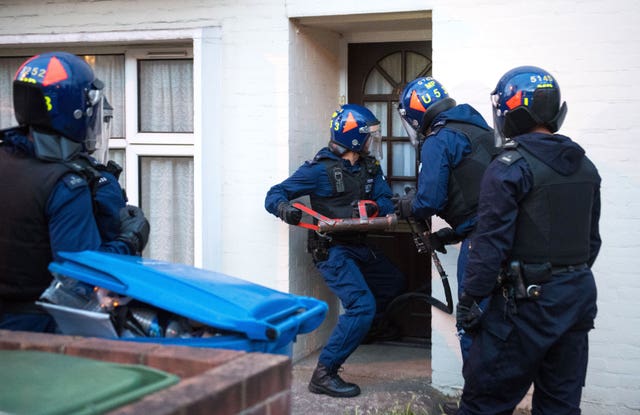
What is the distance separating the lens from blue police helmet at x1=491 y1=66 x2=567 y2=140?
4242mm

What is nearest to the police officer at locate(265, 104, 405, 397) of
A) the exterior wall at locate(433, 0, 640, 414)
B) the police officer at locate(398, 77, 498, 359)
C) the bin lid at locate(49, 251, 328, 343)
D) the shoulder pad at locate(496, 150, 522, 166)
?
the police officer at locate(398, 77, 498, 359)

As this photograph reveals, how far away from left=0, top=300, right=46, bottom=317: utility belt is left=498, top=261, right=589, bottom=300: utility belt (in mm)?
2132

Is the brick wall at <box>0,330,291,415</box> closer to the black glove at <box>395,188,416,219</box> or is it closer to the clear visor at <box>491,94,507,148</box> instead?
the clear visor at <box>491,94,507,148</box>

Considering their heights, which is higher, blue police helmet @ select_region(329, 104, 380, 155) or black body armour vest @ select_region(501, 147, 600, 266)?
blue police helmet @ select_region(329, 104, 380, 155)

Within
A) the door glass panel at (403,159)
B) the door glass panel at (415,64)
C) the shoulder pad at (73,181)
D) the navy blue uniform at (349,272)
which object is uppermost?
the door glass panel at (415,64)

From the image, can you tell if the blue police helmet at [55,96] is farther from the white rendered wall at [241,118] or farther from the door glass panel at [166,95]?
the door glass panel at [166,95]

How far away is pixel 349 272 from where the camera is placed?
5.99 metres

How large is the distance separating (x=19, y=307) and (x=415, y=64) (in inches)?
165

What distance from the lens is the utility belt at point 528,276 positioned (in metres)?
4.08

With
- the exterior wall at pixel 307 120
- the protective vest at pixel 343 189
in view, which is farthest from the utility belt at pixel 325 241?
the exterior wall at pixel 307 120

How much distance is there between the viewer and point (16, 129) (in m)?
3.70

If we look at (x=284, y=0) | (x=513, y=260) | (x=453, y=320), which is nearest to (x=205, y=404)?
(x=513, y=260)

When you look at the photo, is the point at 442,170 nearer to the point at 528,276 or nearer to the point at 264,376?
the point at 528,276

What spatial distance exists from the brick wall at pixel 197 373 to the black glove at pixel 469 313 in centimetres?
185
